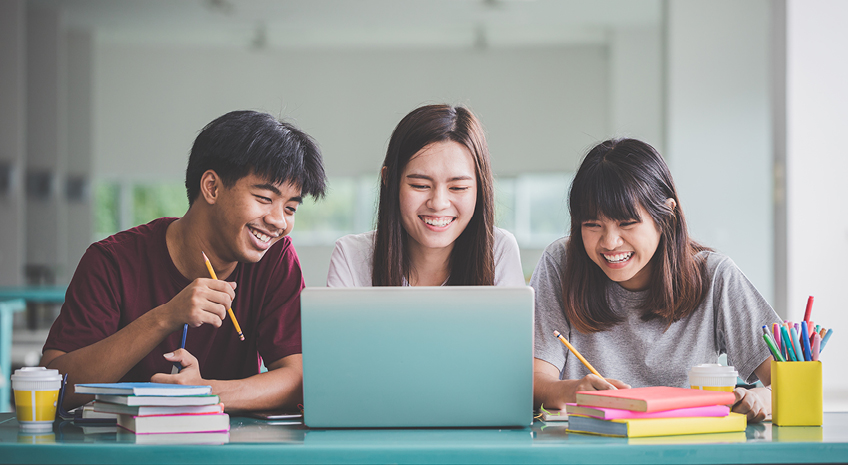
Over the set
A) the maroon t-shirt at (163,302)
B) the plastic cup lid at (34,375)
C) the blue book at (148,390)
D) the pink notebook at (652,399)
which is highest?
the maroon t-shirt at (163,302)

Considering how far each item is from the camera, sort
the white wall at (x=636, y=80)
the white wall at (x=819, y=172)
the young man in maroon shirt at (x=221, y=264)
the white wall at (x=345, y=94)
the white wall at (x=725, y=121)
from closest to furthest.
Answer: the young man in maroon shirt at (x=221, y=264), the white wall at (x=819, y=172), the white wall at (x=725, y=121), the white wall at (x=636, y=80), the white wall at (x=345, y=94)

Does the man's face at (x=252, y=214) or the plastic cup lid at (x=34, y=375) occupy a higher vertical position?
the man's face at (x=252, y=214)

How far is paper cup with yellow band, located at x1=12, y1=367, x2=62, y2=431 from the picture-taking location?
1055mm

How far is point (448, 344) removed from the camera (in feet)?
3.26

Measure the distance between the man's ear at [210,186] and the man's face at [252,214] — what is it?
0.01 meters

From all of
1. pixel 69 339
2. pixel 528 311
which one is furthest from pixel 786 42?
pixel 69 339

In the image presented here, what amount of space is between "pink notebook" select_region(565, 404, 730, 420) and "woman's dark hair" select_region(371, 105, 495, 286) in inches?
21.6

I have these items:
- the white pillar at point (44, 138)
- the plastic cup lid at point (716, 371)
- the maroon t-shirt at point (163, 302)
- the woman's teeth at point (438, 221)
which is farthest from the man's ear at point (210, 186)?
the white pillar at point (44, 138)

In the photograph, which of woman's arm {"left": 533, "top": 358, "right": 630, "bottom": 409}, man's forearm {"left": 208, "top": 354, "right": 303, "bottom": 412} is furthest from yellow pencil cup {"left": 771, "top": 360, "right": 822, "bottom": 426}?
man's forearm {"left": 208, "top": 354, "right": 303, "bottom": 412}

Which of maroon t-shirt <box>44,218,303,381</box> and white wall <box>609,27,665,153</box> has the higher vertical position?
white wall <box>609,27,665,153</box>

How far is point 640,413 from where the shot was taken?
969 mm

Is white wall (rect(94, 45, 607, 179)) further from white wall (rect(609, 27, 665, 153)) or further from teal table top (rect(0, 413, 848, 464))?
teal table top (rect(0, 413, 848, 464))

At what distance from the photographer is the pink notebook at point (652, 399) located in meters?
0.96

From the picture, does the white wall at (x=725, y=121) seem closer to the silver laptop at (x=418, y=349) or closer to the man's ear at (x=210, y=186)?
the man's ear at (x=210, y=186)
